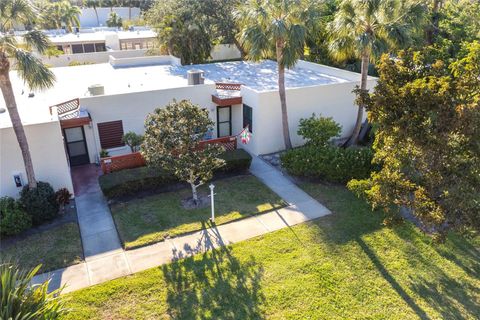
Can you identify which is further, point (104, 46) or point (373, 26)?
point (104, 46)

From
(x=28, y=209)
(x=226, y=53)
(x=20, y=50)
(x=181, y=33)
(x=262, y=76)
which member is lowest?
(x=28, y=209)

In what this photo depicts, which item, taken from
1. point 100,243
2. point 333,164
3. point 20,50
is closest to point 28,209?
point 100,243

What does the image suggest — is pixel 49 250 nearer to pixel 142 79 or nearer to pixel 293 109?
pixel 142 79

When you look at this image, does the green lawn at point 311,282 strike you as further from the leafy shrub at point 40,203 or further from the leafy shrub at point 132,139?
the leafy shrub at point 132,139

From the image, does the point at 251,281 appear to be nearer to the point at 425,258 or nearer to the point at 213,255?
the point at 213,255

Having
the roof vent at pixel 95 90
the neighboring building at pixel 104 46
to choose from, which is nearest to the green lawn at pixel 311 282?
the roof vent at pixel 95 90

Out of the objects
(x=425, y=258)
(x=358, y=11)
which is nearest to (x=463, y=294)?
(x=425, y=258)
